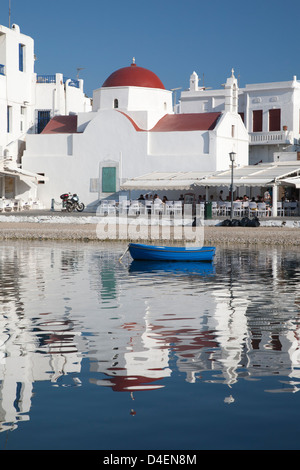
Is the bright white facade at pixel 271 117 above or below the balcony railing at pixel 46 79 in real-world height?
below

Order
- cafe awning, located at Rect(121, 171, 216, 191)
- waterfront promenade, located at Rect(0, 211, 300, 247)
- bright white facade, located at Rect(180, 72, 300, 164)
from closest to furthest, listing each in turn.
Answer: waterfront promenade, located at Rect(0, 211, 300, 247) → cafe awning, located at Rect(121, 171, 216, 191) → bright white facade, located at Rect(180, 72, 300, 164)

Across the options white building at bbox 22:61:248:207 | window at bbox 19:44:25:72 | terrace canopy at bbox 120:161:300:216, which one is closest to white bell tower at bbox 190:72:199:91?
white building at bbox 22:61:248:207

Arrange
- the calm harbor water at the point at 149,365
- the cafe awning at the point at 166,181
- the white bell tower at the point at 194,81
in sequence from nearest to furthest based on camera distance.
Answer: the calm harbor water at the point at 149,365 < the cafe awning at the point at 166,181 < the white bell tower at the point at 194,81

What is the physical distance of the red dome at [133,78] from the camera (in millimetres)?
43000

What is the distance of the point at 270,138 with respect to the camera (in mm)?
48781

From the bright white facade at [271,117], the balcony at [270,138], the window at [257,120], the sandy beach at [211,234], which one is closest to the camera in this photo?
the sandy beach at [211,234]

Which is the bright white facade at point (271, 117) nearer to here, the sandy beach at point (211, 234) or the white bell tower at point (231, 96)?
the white bell tower at point (231, 96)

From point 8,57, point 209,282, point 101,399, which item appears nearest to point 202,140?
point 8,57

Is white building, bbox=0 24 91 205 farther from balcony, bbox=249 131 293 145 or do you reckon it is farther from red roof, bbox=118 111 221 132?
balcony, bbox=249 131 293 145

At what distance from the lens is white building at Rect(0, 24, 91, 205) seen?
4322 cm

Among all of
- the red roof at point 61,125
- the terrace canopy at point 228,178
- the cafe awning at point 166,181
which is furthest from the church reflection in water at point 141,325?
the red roof at point 61,125

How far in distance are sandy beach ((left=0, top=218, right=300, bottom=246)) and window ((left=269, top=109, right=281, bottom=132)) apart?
2070 cm

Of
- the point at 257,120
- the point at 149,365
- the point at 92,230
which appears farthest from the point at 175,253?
the point at 257,120

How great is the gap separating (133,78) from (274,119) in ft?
38.5
